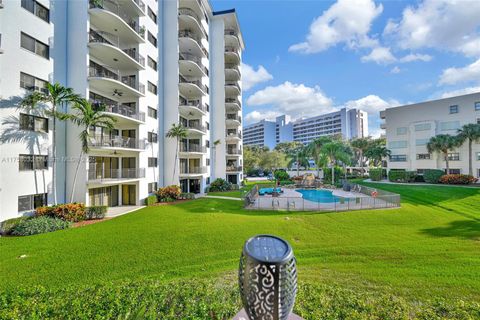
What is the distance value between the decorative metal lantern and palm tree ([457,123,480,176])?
4822 cm

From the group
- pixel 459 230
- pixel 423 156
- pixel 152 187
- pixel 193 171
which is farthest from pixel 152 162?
pixel 423 156

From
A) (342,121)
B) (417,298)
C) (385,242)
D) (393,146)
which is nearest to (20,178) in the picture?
(417,298)

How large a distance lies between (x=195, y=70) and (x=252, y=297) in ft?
107

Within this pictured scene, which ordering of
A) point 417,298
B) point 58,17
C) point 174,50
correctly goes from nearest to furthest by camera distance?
1. point 417,298
2. point 58,17
3. point 174,50

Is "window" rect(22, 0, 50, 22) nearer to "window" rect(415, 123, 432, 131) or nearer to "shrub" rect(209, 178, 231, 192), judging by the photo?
"shrub" rect(209, 178, 231, 192)

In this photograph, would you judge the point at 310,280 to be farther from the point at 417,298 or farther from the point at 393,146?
the point at 393,146

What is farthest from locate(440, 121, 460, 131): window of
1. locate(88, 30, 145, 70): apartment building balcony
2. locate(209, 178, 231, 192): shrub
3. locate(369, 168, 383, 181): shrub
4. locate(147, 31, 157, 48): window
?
locate(88, 30, 145, 70): apartment building balcony

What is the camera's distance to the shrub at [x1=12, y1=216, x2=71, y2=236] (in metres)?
13.2

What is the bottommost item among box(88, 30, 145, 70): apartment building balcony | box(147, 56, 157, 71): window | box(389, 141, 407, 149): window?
box(389, 141, 407, 149): window

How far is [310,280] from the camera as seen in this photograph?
7.90m

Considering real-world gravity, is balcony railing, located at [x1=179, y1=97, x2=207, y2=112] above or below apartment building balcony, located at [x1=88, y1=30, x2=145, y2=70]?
below

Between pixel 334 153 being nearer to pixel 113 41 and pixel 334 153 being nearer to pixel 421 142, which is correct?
pixel 421 142

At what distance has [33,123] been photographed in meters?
15.3

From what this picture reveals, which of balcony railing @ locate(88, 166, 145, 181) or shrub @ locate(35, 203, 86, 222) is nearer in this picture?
shrub @ locate(35, 203, 86, 222)
